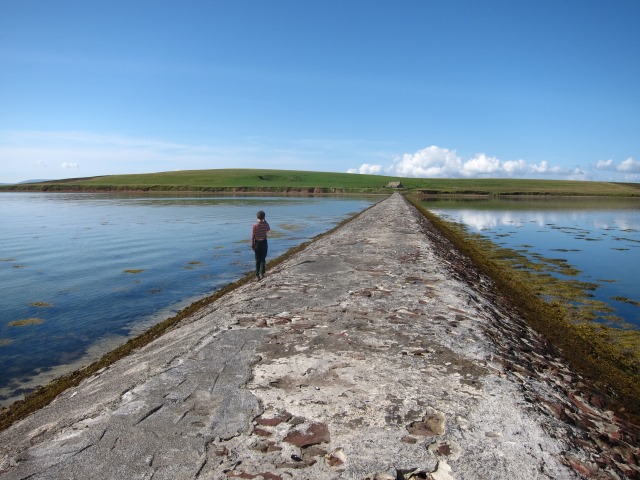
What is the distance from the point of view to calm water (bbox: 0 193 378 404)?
965cm

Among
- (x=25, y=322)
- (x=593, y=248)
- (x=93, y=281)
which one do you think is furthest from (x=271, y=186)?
(x=25, y=322)

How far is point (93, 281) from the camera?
16141 mm

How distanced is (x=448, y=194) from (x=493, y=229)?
82846 mm

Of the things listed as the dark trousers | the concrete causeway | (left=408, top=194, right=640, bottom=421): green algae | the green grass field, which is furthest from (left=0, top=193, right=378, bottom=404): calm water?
the green grass field

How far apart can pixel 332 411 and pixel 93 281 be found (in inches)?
556

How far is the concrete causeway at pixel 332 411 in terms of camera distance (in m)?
3.72

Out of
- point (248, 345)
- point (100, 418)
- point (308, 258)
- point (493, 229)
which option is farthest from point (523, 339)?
point (493, 229)

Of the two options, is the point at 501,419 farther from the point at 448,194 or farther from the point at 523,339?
the point at 448,194

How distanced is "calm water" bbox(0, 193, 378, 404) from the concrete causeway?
3240 millimetres

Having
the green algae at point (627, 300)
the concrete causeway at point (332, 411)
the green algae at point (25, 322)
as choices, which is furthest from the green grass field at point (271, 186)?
the concrete causeway at point (332, 411)

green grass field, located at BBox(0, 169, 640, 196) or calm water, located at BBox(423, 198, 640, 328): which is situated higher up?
green grass field, located at BBox(0, 169, 640, 196)

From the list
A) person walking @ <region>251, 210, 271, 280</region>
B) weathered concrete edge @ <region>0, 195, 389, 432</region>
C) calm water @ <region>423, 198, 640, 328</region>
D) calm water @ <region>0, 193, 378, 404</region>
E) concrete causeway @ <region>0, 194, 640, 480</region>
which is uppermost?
person walking @ <region>251, 210, 271, 280</region>

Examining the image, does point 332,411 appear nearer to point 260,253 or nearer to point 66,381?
point 66,381

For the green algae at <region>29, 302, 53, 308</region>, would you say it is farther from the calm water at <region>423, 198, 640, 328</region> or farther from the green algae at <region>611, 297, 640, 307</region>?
the green algae at <region>611, 297, 640, 307</region>
